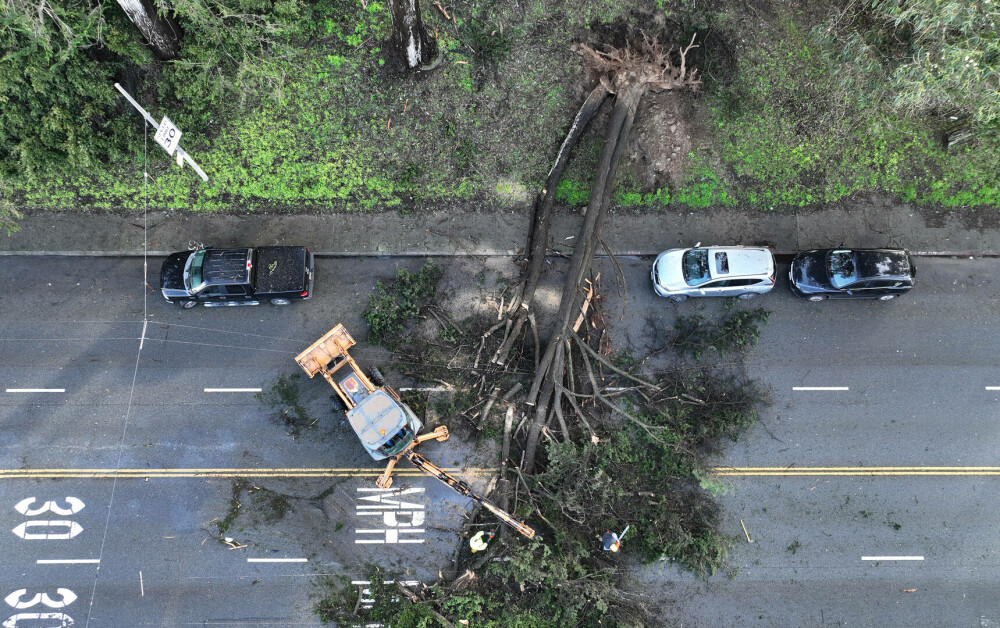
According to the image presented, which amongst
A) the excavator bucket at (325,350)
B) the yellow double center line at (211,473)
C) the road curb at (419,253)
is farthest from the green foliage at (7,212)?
the excavator bucket at (325,350)

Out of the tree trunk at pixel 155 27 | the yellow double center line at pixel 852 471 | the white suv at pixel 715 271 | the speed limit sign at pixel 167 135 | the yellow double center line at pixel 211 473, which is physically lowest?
the yellow double center line at pixel 211 473

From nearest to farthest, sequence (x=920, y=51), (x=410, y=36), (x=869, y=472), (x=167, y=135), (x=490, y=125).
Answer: (x=920, y=51)
(x=167, y=135)
(x=410, y=36)
(x=869, y=472)
(x=490, y=125)

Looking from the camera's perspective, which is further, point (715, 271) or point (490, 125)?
point (490, 125)

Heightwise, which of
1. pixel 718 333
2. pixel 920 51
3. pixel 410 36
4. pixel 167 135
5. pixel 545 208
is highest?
pixel 920 51

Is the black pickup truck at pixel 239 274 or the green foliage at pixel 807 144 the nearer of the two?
the black pickup truck at pixel 239 274

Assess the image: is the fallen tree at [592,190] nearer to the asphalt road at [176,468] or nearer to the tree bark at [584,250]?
the tree bark at [584,250]

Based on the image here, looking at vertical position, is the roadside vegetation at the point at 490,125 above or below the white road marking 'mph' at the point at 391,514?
above

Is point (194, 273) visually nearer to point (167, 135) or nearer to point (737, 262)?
point (167, 135)

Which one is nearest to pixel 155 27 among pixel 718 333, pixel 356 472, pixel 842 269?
pixel 356 472
